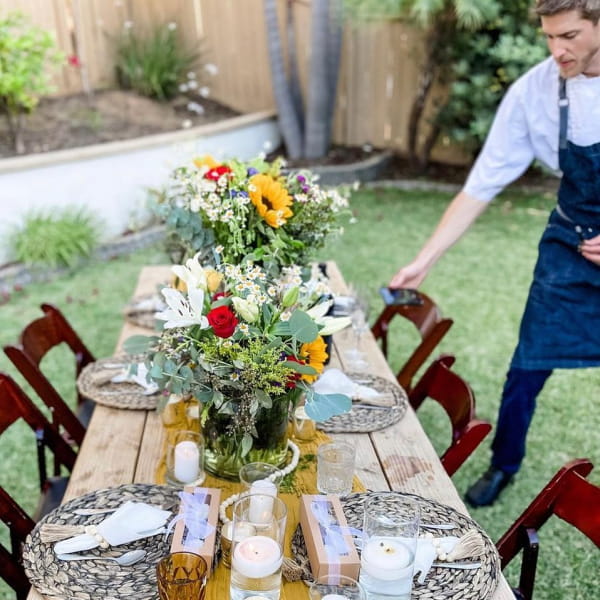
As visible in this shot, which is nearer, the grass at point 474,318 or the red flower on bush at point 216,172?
the red flower on bush at point 216,172

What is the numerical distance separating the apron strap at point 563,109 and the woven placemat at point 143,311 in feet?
5.00

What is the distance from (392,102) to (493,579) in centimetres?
739

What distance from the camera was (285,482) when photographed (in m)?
1.70

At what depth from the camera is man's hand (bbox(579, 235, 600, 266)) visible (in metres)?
2.31

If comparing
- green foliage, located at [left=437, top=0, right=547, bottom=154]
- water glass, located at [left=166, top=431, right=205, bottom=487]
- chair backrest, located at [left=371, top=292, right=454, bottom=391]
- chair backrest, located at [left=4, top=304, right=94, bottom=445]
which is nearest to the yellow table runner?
water glass, located at [left=166, top=431, right=205, bottom=487]

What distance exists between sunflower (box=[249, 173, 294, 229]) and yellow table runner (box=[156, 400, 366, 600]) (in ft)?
1.89

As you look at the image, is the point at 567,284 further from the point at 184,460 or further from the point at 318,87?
the point at 318,87

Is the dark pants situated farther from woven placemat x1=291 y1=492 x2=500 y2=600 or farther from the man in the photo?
woven placemat x1=291 y1=492 x2=500 y2=600

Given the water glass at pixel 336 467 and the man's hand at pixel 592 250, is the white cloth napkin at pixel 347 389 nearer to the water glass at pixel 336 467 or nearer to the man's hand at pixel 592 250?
the water glass at pixel 336 467

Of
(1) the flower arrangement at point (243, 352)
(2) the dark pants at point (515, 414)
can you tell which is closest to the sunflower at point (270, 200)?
(1) the flower arrangement at point (243, 352)

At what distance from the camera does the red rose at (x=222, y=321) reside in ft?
4.80

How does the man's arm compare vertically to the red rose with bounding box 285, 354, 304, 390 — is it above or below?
below

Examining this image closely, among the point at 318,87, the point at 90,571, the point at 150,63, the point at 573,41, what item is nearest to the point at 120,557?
the point at 90,571

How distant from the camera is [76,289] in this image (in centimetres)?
523
